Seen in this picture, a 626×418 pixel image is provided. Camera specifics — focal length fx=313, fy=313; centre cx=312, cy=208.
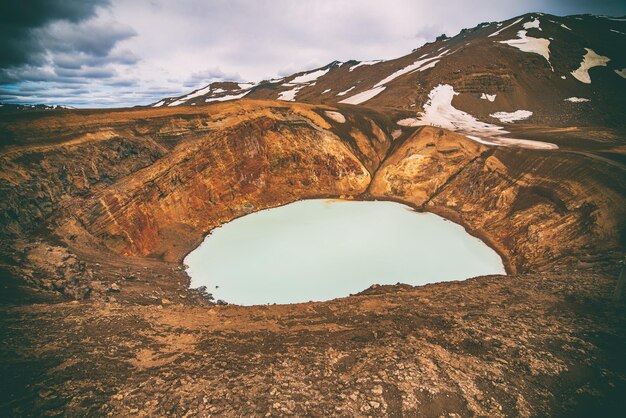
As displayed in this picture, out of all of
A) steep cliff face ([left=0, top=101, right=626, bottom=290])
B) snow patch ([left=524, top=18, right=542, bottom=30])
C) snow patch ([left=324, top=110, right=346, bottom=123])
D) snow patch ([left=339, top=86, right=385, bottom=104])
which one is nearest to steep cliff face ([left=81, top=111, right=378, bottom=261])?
steep cliff face ([left=0, top=101, right=626, bottom=290])

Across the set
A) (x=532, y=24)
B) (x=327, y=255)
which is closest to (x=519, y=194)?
(x=327, y=255)

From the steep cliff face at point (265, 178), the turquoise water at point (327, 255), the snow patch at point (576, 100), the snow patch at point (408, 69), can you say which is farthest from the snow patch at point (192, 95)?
the snow patch at point (576, 100)

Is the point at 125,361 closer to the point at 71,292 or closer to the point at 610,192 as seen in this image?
the point at 71,292

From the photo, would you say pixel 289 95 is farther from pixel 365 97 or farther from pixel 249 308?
pixel 249 308

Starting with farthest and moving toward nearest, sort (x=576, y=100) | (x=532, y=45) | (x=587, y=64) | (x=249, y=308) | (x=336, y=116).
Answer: (x=532, y=45) < (x=587, y=64) < (x=576, y=100) < (x=336, y=116) < (x=249, y=308)

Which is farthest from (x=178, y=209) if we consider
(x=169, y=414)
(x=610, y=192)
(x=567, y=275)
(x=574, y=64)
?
(x=574, y=64)

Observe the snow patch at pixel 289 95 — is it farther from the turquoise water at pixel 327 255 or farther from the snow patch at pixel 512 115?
the turquoise water at pixel 327 255
